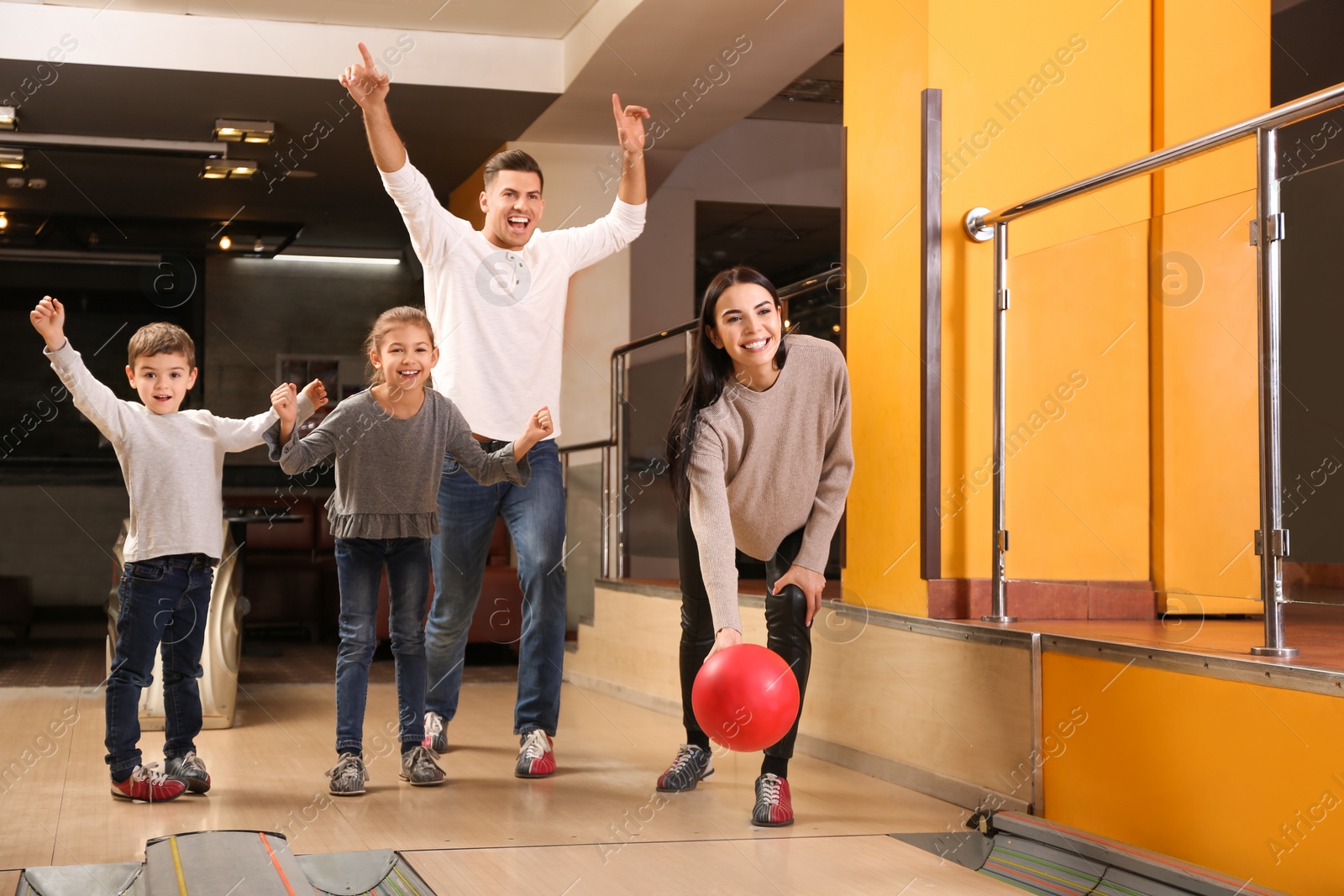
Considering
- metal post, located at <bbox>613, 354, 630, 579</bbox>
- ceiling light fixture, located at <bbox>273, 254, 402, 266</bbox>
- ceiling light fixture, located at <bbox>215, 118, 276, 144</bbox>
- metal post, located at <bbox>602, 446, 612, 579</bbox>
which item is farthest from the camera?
ceiling light fixture, located at <bbox>273, 254, 402, 266</bbox>

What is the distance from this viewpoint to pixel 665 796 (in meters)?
3.08

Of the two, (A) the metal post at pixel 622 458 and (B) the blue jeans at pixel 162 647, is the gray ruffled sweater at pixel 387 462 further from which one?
(A) the metal post at pixel 622 458

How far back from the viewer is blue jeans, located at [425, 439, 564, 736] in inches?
129

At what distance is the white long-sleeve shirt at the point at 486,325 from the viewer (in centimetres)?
325

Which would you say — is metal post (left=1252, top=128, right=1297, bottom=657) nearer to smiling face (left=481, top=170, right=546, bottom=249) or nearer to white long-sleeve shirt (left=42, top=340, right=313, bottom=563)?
smiling face (left=481, top=170, right=546, bottom=249)

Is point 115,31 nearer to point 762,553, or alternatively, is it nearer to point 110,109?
point 110,109

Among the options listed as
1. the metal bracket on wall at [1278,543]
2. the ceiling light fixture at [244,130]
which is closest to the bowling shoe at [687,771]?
the metal bracket on wall at [1278,543]

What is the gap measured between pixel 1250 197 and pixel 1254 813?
117 centimetres

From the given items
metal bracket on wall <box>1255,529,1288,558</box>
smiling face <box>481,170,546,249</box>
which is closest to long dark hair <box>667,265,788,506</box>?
smiling face <box>481,170,546,249</box>

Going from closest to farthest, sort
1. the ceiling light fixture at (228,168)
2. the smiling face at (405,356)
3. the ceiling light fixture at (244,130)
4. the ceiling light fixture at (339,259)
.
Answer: the smiling face at (405,356)
the ceiling light fixture at (244,130)
the ceiling light fixture at (228,168)
the ceiling light fixture at (339,259)

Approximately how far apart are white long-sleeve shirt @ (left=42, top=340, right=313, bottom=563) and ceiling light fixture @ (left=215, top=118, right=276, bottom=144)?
4.37 metres

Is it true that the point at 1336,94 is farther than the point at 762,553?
No

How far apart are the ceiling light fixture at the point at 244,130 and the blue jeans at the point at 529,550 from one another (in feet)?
14.7

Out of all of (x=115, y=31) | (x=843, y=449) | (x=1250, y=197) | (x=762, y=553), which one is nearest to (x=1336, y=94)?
(x=1250, y=197)
